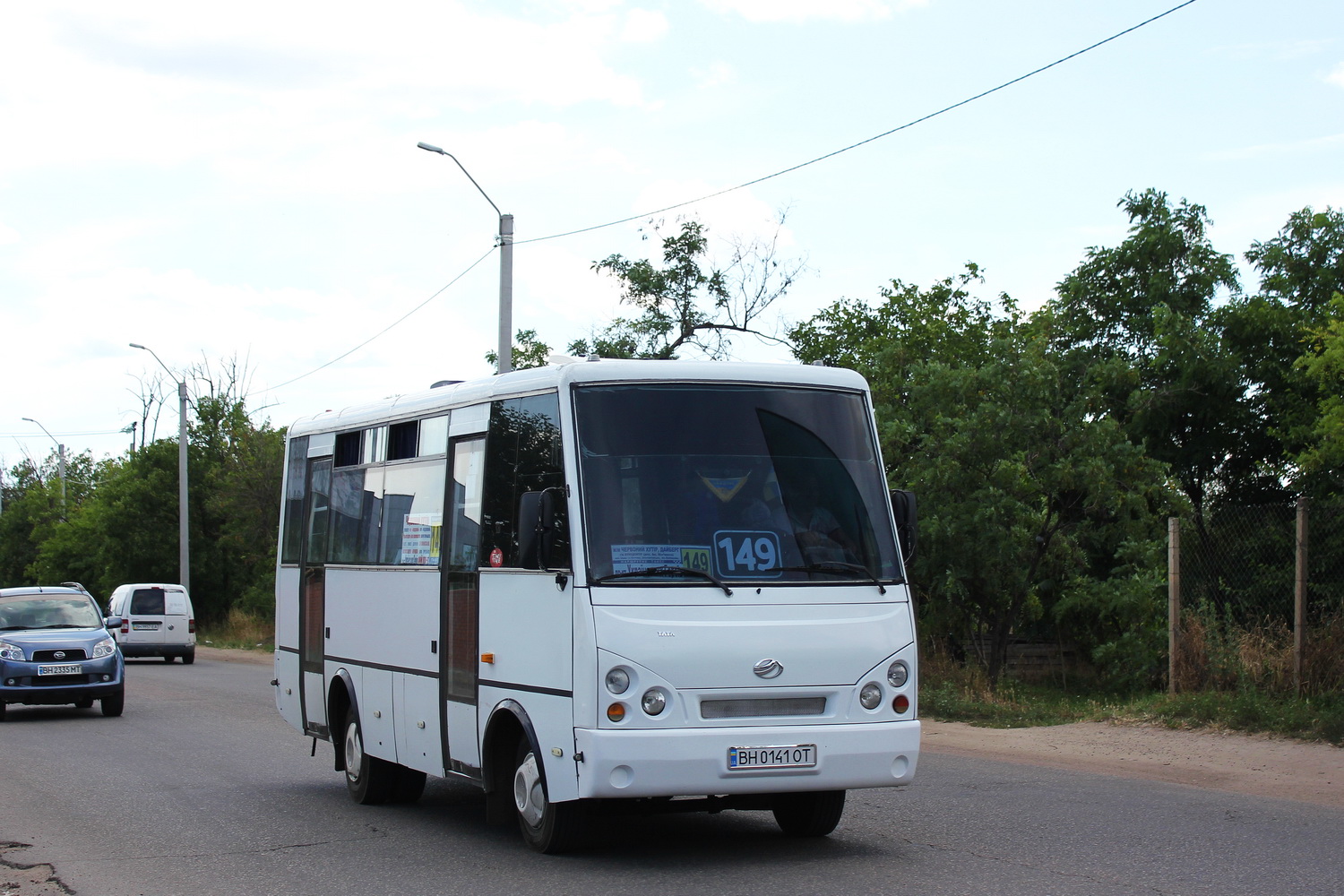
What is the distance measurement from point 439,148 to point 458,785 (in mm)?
14425

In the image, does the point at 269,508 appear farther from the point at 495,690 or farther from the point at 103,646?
the point at 495,690

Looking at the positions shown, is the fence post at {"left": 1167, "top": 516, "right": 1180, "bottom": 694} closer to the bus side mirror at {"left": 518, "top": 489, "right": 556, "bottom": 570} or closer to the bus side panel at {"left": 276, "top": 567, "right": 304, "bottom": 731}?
the bus side panel at {"left": 276, "top": 567, "right": 304, "bottom": 731}

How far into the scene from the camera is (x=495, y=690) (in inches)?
347

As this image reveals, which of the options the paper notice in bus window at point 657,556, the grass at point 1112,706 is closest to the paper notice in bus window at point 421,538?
the paper notice in bus window at point 657,556

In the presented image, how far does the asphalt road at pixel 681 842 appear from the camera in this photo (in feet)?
25.9

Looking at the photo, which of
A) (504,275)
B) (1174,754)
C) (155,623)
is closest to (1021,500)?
(1174,754)

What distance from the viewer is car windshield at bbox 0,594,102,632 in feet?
67.4

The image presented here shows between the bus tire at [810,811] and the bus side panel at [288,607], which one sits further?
the bus side panel at [288,607]

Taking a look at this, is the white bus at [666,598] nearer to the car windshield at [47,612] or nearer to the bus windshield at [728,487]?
the bus windshield at [728,487]

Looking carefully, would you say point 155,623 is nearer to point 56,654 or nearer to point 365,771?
point 56,654

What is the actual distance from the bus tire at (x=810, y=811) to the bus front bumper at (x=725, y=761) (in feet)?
2.88

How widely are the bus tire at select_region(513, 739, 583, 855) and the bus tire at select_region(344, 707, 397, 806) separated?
255cm

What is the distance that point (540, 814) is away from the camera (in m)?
8.52

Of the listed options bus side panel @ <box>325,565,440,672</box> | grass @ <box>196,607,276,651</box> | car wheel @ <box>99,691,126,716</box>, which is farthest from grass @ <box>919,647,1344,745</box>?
grass @ <box>196,607,276,651</box>
